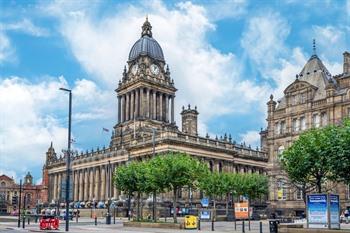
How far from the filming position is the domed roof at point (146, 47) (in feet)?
421

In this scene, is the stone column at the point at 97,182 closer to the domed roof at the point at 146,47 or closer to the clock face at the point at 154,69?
the clock face at the point at 154,69

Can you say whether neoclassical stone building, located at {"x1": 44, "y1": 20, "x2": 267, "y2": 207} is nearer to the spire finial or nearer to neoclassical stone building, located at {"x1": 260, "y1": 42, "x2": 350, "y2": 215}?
the spire finial

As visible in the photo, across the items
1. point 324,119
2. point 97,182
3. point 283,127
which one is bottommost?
point 97,182

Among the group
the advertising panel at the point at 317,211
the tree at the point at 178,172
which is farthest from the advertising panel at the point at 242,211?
the tree at the point at 178,172

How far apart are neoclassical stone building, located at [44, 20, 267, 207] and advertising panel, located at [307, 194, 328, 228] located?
6423cm

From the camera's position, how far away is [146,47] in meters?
129

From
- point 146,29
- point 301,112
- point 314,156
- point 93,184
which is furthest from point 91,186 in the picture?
point 314,156

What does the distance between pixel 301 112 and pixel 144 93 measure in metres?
56.6

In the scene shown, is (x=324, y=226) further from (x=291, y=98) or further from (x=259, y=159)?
(x=259, y=159)

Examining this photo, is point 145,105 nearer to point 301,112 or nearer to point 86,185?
point 86,185

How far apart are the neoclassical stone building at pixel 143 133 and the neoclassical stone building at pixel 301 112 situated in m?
26.5

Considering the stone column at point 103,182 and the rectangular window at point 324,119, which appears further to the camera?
the stone column at point 103,182

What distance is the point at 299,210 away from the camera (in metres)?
69.8

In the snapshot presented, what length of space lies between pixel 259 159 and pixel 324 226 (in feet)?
276
